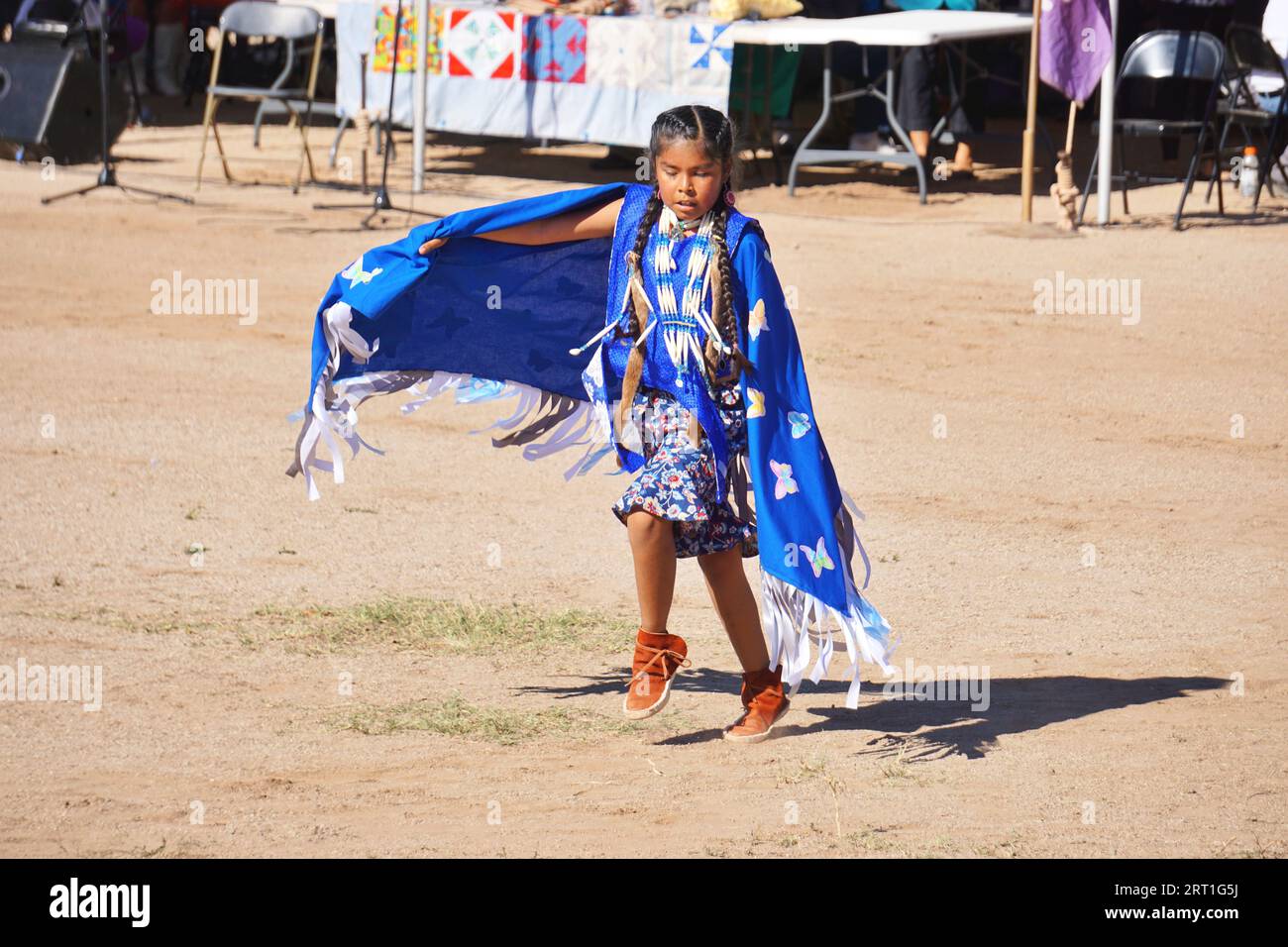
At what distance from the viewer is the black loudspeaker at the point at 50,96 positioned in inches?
486

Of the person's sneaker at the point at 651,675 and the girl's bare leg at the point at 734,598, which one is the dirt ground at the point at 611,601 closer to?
the person's sneaker at the point at 651,675

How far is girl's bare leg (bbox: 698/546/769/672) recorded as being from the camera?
13.2ft

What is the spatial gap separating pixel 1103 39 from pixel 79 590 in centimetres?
805

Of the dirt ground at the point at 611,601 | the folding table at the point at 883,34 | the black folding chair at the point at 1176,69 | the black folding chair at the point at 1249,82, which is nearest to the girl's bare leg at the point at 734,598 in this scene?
the dirt ground at the point at 611,601

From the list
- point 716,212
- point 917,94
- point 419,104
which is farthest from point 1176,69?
point 716,212

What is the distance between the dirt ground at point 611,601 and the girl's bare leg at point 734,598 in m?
0.27

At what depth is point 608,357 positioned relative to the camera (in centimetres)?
424

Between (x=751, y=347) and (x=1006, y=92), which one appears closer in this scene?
(x=751, y=347)

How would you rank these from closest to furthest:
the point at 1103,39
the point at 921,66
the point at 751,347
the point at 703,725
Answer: the point at 751,347 < the point at 703,725 < the point at 1103,39 < the point at 921,66

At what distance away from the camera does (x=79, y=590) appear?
5125 mm

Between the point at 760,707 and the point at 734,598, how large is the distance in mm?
285

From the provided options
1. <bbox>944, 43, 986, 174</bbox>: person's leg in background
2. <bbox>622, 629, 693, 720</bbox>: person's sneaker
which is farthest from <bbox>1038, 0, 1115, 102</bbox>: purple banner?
<bbox>622, 629, 693, 720</bbox>: person's sneaker
